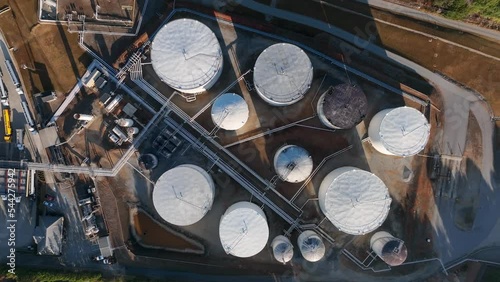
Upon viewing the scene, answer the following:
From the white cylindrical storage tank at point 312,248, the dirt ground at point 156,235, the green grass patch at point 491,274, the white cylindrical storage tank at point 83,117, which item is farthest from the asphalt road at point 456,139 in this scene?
the dirt ground at point 156,235

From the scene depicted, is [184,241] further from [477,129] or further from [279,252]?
[477,129]

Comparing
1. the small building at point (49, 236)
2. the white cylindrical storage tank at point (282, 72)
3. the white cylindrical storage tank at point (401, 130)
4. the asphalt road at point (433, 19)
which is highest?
the asphalt road at point (433, 19)

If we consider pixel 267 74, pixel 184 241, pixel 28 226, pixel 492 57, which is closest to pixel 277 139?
pixel 267 74

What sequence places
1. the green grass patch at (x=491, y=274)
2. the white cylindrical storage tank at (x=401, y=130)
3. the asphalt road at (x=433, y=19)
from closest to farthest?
1. the white cylindrical storage tank at (x=401, y=130)
2. the green grass patch at (x=491, y=274)
3. the asphalt road at (x=433, y=19)

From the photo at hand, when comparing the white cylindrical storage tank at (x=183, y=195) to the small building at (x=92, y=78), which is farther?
the small building at (x=92, y=78)

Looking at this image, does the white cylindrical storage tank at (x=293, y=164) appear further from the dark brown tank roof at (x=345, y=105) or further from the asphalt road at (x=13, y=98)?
the asphalt road at (x=13, y=98)
